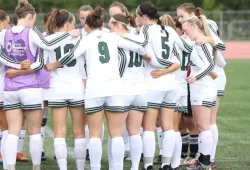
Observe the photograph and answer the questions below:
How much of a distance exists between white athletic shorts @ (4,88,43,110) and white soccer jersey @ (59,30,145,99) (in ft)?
1.74

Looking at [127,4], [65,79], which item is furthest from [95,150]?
[127,4]

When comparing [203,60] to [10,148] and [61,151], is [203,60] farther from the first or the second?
[10,148]

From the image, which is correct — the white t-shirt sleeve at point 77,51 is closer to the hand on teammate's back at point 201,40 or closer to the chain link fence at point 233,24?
the hand on teammate's back at point 201,40

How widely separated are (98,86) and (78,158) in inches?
42.7

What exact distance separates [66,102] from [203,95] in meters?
1.82

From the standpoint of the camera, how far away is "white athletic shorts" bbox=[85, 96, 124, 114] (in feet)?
27.2

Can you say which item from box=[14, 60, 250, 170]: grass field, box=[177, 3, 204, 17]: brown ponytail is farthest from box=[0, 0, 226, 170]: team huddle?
box=[14, 60, 250, 170]: grass field

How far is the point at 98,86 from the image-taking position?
8266mm

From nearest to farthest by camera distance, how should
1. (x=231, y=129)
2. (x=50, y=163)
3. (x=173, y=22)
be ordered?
(x=173, y=22), (x=50, y=163), (x=231, y=129)

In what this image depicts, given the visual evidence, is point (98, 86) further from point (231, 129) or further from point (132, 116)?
point (231, 129)

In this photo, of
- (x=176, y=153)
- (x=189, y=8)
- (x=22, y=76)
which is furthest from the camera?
(x=189, y=8)

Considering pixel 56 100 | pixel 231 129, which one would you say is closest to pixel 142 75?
pixel 56 100

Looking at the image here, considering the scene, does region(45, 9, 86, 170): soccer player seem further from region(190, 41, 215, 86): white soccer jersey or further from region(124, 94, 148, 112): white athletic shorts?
region(190, 41, 215, 86): white soccer jersey

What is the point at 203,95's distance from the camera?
9.20 metres
